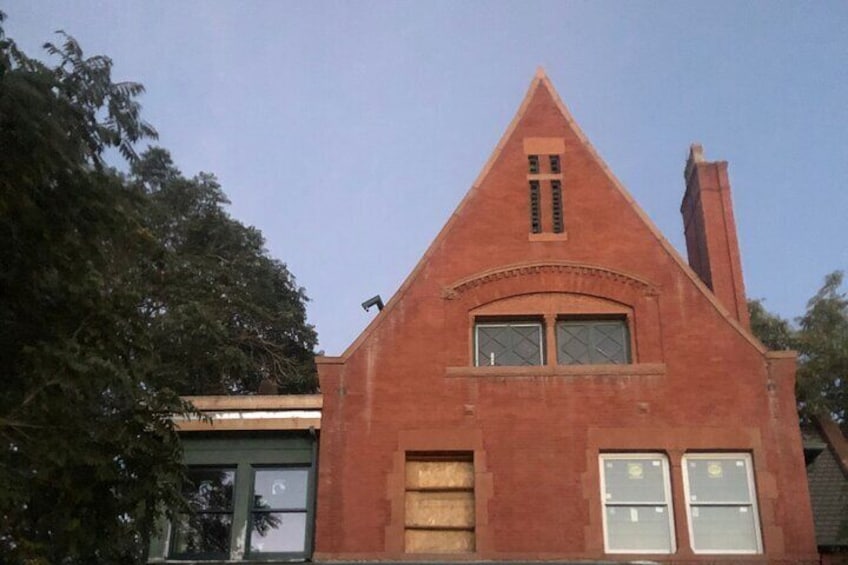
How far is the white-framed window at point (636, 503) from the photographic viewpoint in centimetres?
1747

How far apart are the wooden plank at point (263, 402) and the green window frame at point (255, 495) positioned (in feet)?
1.78

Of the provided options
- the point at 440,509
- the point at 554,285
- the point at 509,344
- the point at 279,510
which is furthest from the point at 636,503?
the point at 279,510

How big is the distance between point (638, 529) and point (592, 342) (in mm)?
3643

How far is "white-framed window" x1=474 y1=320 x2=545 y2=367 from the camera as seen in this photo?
19.2 meters

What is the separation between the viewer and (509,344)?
19.3 m

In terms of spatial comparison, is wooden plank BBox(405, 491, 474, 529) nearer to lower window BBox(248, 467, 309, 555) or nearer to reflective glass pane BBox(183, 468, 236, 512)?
lower window BBox(248, 467, 309, 555)

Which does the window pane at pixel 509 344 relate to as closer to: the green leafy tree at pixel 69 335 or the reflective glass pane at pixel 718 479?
the reflective glass pane at pixel 718 479

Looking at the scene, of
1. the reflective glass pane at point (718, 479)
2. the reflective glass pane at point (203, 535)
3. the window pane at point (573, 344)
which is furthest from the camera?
the window pane at point (573, 344)

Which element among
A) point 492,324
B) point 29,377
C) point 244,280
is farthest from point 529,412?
point 244,280

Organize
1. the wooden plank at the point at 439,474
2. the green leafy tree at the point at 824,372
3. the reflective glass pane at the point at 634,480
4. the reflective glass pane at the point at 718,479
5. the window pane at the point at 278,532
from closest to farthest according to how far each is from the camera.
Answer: the reflective glass pane at the point at 718,479, the reflective glass pane at the point at 634,480, the wooden plank at the point at 439,474, the window pane at the point at 278,532, the green leafy tree at the point at 824,372

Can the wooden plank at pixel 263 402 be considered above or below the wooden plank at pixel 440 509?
above

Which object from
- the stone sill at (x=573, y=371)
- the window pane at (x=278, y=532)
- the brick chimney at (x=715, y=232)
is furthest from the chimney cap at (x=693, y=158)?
the window pane at (x=278, y=532)

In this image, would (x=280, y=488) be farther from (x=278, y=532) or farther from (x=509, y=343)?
(x=509, y=343)

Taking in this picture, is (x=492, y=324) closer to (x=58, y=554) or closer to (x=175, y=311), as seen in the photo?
(x=58, y=554)
